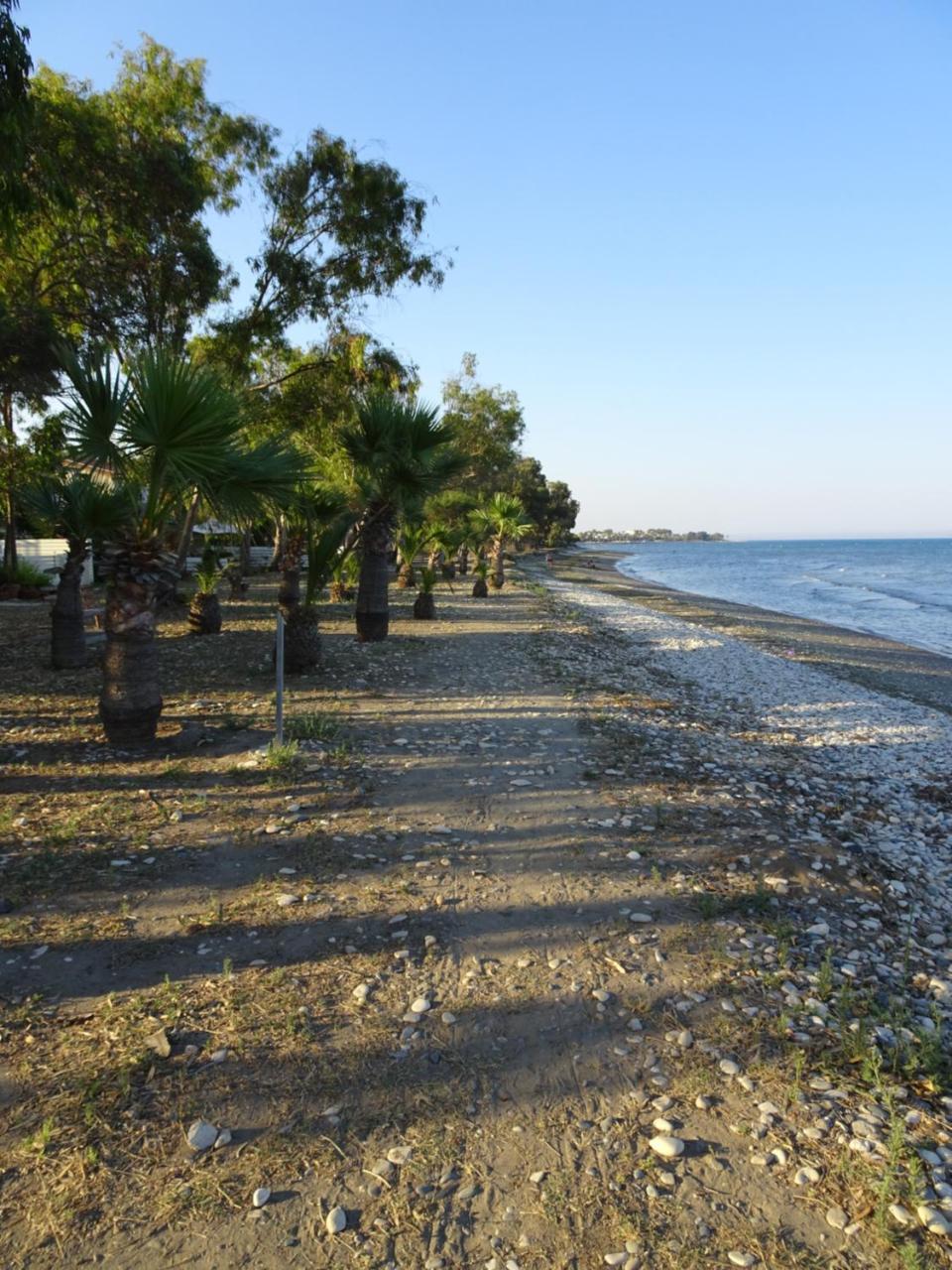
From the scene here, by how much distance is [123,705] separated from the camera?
758 cm

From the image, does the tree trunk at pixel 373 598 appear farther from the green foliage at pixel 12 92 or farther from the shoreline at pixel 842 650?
the shoreline at pixel 842 650

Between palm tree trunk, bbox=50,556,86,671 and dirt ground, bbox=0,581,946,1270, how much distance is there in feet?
13.0

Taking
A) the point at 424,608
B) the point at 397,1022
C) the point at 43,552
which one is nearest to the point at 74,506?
the point at 397,1022

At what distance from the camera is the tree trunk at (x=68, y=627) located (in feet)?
35.4

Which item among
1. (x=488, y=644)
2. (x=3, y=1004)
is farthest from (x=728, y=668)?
(x=3, y=1004)

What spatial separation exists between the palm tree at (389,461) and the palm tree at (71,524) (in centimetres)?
435

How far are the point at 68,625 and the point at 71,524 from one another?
177 cm

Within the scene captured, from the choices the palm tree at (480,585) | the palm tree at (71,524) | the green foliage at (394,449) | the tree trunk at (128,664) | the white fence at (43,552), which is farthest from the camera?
the palm tree at (480,585)

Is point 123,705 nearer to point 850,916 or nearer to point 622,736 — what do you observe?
point 622,736

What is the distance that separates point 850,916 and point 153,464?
6.85 metres

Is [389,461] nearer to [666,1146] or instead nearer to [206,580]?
[206,580]

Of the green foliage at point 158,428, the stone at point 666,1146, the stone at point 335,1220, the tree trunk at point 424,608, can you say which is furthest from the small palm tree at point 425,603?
the stone at point 335,1220

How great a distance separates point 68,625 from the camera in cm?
1101

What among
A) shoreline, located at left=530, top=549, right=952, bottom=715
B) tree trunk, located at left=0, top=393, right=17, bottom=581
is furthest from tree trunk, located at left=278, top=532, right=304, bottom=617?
shoreline, located at left=530, top=549, right=952, bottom=715
